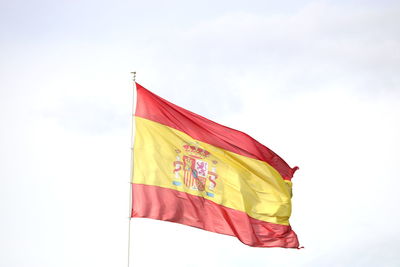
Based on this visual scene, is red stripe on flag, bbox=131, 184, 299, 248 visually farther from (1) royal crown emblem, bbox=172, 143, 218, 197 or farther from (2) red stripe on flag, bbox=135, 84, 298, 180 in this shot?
(2) red stripe on flag, bbox=135, 84, 298, 180

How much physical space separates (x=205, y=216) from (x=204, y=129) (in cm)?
369

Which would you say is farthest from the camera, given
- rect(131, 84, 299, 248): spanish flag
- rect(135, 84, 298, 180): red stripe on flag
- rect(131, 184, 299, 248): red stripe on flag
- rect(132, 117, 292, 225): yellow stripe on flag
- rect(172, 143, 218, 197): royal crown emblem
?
rect(135, 84, 298, 180): red stripe on flag

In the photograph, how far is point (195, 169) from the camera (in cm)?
4356

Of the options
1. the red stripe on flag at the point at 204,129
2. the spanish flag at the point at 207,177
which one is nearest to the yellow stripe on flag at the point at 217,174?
the spanish flag at the point at 207,177

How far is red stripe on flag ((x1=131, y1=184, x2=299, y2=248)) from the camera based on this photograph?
138 ft

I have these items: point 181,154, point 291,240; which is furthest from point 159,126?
point 291,240

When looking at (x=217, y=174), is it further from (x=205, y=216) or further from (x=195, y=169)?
(x=205, y=216)

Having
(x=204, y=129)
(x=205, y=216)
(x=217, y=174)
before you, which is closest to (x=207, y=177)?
(x=217, y=174)

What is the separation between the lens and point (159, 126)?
142 ft

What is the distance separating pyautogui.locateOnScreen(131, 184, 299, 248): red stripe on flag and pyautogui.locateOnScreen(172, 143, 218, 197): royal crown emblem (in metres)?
0.49

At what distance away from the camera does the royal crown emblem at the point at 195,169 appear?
141 ft

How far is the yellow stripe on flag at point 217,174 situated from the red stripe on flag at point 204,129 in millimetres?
229

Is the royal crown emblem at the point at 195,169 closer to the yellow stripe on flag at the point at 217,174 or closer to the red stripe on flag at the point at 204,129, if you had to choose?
the yellow stripe on flag at the point at 217,174

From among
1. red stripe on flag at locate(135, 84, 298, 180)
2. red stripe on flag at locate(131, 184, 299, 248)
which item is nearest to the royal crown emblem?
red stripe on flag at locate(131, 184, 299, 248)
